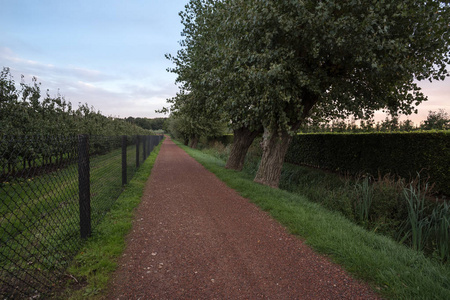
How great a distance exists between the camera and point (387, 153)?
28.8 ft

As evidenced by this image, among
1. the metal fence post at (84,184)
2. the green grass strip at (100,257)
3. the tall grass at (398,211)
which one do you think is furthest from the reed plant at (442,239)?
the metal fence post at (84,184)

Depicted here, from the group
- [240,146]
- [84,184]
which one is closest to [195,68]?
[240,146]

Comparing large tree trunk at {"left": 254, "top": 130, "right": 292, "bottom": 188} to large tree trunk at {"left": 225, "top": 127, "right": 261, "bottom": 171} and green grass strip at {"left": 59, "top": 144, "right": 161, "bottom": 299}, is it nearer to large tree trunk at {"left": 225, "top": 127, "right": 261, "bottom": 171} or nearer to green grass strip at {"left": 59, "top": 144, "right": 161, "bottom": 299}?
large tree trunk at {"left": 225, "top": 127, "right": 261, "bottom": 171}

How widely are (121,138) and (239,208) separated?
380 centimetres

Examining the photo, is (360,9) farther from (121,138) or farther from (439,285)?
(121,138)

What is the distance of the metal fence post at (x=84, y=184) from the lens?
3.68 meters

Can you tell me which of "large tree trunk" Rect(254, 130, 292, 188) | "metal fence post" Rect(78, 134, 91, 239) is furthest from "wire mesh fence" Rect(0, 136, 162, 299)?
"large tree trunk" Rect(254, 130, 292, 188)

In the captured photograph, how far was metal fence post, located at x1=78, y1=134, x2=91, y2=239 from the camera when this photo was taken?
145 inches

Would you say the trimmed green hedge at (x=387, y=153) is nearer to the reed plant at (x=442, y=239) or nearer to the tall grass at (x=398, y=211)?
the tall grass at (x=398, y=211)

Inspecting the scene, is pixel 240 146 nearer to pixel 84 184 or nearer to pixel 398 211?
pixel 398 211

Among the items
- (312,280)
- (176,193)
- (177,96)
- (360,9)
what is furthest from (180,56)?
(312,280)

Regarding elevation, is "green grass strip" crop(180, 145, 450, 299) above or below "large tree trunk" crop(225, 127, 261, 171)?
below

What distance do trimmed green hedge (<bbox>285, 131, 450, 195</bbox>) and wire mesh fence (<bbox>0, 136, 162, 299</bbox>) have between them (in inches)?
313

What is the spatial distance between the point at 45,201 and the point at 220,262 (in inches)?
97.7
